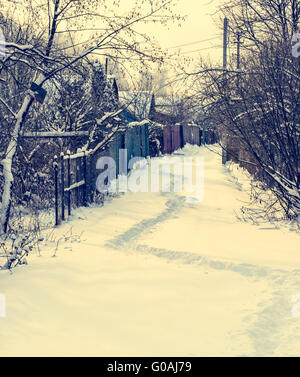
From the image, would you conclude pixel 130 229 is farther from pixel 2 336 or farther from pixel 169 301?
pixel 2 336

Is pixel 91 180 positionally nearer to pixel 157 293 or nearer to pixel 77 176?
pixel 77 176

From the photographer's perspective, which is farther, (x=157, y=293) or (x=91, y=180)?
(x=91, y=180)

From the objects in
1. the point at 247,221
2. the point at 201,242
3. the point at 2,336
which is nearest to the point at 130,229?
the point at 201,242

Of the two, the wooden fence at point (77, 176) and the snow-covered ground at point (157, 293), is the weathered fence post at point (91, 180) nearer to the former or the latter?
the wooden fence at point (77, 176)

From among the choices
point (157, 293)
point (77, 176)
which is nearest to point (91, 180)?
point (77, 176)

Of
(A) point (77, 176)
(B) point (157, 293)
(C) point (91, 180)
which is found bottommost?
(B) point (157, 293)

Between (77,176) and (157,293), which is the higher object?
(77,176)

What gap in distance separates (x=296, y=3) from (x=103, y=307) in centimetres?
769

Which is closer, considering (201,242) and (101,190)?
(201,242)

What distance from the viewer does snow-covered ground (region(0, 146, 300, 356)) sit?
456 centimetres

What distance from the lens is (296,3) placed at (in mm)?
10141

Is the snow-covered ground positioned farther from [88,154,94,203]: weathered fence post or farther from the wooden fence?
[88,154,94,203]: weathered fence post

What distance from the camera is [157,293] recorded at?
5.99 meters
